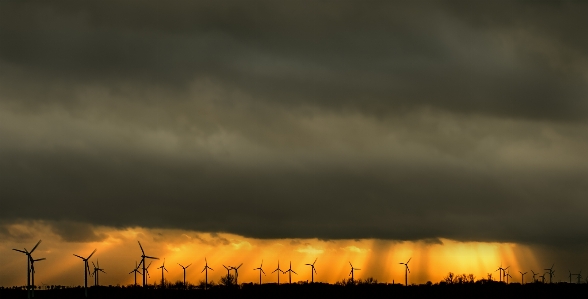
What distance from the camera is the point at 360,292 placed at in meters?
173

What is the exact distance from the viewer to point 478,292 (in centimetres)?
16662

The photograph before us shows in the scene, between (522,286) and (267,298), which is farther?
(522,286)

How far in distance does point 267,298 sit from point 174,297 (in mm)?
22617

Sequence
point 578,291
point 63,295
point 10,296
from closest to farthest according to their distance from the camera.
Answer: point 578,291 → point 63,295 → point 10,296

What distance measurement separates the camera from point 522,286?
600 feet

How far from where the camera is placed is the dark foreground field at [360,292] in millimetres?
163250

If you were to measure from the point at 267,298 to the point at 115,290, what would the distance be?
48.5m

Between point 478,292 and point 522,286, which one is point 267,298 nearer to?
point 478,292

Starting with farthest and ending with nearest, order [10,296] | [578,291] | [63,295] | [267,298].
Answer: [10,296] < [63,295] < [578,291] < [267,298]

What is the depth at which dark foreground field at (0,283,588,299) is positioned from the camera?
163 m

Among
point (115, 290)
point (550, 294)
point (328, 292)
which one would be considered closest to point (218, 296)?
point (328, 292)

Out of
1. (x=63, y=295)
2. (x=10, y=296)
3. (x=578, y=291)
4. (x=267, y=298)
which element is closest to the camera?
(x=267, y=298)

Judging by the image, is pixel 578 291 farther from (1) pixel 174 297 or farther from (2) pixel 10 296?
(2) pixel 10 296

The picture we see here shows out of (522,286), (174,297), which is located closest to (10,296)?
(174,297)
